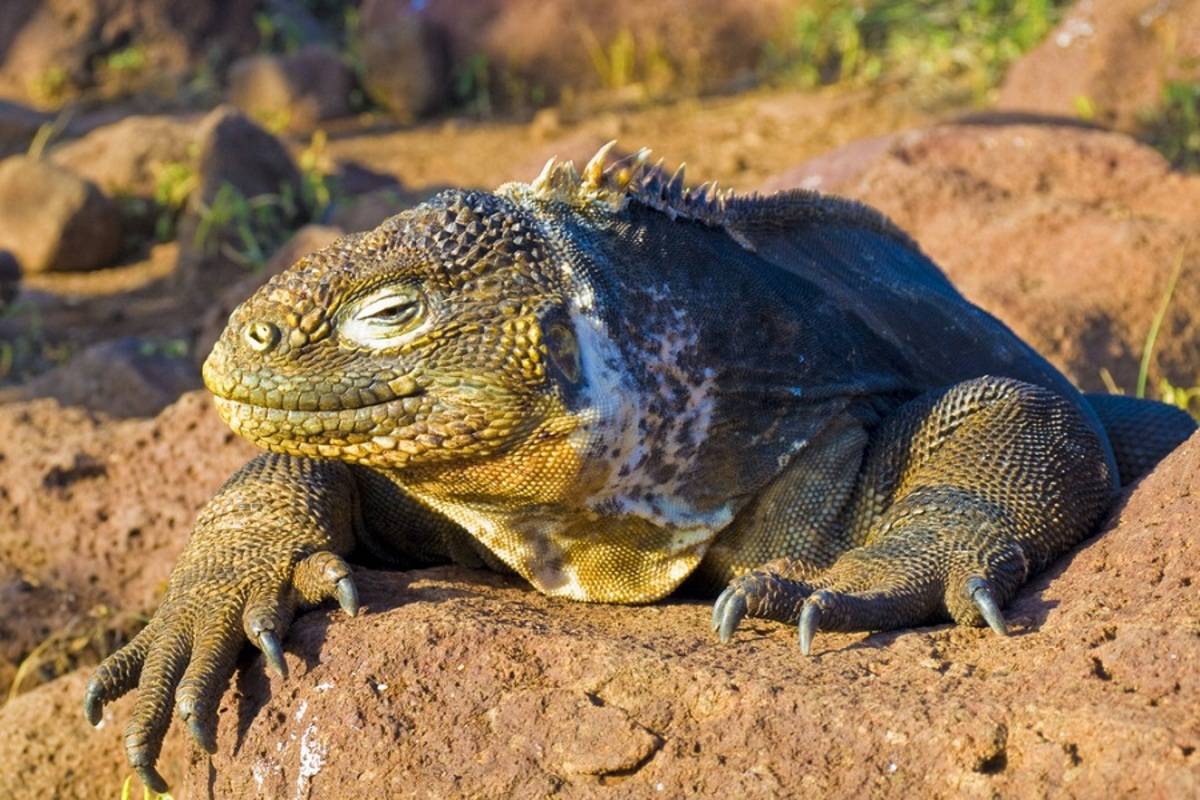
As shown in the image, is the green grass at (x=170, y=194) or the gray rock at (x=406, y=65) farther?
the gray rock at (x=406, y=65)

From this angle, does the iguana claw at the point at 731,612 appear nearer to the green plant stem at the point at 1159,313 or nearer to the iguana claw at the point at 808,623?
the iguana claw at the point at 808,623

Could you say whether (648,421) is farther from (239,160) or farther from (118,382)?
(239,160)

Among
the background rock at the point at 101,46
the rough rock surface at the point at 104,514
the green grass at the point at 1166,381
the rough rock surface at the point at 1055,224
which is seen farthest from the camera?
the background rock at the point at 101,46

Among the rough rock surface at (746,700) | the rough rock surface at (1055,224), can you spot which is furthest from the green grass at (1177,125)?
the rough rock surface at (746,700)

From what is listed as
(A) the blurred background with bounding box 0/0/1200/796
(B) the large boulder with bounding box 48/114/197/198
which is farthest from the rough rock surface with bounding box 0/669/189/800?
(B) the large boulder with bounding box 48/114/197/198

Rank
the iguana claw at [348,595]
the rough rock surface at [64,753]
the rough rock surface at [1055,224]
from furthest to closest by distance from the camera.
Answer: the rough rock surface at [1055,224], the rough rock surface at [64,753], the iguana claw at [348,595]

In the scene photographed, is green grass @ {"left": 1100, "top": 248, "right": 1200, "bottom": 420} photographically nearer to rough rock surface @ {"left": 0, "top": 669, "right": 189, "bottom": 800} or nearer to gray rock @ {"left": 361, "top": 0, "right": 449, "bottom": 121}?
rough rock surface @ {"left": 0, "top": 669, "right": 189, "bottom": 800}
